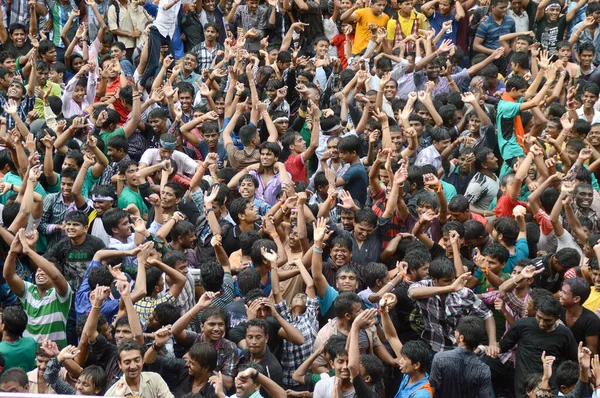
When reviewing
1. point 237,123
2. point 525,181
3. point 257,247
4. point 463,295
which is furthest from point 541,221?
point 237,123

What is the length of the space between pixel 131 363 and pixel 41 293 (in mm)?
1631

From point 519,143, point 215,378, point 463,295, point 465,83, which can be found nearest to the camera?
point 215,378

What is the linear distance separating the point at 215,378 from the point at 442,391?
1582mm

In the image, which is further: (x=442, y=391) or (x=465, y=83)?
(x=465, y=83)

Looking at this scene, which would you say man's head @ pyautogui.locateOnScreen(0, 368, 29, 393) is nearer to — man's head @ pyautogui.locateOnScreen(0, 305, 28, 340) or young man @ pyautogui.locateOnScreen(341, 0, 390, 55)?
man's head @ pyautogui.locateOnScreen(0, 305, 28, 340)

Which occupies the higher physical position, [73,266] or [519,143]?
[73,266]

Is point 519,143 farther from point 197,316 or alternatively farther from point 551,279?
point 197,316

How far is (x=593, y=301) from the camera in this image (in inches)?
355

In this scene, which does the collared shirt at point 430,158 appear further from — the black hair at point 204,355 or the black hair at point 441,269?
the black hair at point 204,355

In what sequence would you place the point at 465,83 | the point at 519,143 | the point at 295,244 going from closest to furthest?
the point at 295,244, the point at 519,143, the point at 465,83

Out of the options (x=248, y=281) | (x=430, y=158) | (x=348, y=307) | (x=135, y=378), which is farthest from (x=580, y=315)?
(x=430, y=158)

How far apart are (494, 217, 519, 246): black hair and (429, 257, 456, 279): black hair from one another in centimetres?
106

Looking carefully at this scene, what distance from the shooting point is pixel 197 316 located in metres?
9.09

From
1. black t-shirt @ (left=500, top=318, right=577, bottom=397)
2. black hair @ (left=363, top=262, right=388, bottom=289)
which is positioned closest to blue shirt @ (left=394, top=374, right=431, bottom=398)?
black t-shirt @ (left=500, top=318, right=577, bottom=397)
